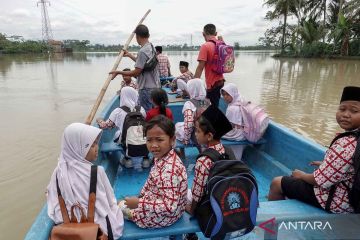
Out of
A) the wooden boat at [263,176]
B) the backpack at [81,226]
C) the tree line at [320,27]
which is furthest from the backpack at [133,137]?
the tree line at [320,27]

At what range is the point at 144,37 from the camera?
3711 mm

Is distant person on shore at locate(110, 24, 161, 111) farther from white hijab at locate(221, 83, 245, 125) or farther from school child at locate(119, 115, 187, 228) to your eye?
school child at locate(119, 115, 187, 228)

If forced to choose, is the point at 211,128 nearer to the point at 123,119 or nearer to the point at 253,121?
the point at 253,121

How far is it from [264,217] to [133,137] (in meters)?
1.76

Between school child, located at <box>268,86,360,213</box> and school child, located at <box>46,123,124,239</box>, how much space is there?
1276 mm

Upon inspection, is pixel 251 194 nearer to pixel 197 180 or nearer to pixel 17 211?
pixel 197 180

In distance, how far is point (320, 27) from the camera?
93.6ft

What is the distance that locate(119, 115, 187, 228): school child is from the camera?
173 cm

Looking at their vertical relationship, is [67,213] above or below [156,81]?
below

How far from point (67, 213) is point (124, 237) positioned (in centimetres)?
35

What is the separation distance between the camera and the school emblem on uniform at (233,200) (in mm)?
1596

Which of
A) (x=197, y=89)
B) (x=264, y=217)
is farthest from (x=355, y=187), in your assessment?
(x=197, y=89)

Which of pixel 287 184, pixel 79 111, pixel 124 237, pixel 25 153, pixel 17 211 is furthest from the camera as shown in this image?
pixel 79 111

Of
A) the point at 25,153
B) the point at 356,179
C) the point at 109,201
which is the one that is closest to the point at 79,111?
the point at 25,153
